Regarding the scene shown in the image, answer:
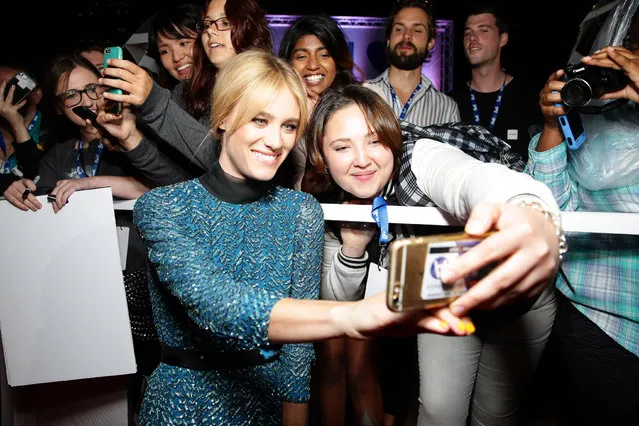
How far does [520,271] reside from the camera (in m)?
0.69

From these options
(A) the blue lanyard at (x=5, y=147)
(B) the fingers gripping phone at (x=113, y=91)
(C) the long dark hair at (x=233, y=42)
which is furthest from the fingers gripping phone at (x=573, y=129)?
(A) the blue lanyard at (x=5, y=147)

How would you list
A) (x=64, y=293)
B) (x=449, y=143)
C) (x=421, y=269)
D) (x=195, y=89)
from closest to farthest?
(x=421, y=269), (x=449, y=143), (x=64, y=293), (x=195, y=89)

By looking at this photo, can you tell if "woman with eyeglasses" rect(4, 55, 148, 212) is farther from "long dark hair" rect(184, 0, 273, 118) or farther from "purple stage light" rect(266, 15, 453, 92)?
"purple stage light" rect(266, 15, 453, 92)

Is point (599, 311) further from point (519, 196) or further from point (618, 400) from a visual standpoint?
point (519, 196)

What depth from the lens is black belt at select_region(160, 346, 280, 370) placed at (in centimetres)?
126

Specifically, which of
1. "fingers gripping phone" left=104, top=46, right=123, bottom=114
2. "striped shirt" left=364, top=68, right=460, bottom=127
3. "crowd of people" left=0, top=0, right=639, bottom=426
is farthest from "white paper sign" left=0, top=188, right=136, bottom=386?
"striped shirt" left=364, top=68, right=460, bottom=127

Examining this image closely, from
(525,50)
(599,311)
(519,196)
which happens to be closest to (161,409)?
(519,196)

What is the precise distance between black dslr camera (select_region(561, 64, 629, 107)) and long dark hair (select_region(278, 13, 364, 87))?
48.4 inches

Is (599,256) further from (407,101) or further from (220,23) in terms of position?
(220,23)

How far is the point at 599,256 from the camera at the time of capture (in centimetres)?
149

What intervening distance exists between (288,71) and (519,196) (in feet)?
2.67

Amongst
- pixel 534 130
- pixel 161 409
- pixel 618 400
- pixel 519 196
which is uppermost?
pixel 534 130

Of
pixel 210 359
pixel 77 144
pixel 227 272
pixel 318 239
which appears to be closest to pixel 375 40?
pixel 77 144

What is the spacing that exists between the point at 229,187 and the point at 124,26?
458 cm
